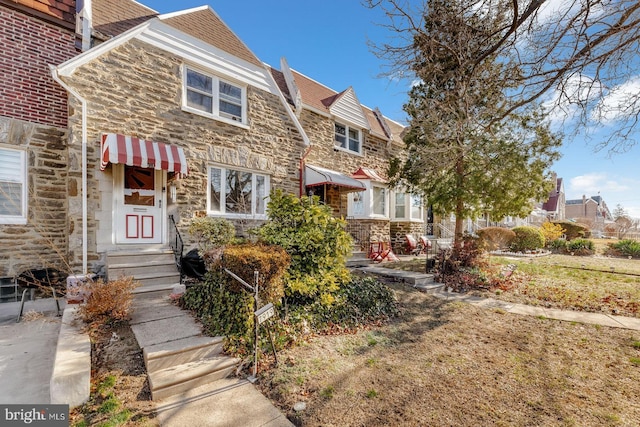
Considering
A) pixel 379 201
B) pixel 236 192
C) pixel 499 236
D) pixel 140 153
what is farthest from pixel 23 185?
pixel 499 236

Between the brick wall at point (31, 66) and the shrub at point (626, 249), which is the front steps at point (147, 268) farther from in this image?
the shrub at point (626, 249)

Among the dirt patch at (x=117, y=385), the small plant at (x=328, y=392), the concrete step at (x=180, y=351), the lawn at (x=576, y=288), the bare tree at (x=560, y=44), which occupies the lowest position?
the lawn at (x=576, y=288)

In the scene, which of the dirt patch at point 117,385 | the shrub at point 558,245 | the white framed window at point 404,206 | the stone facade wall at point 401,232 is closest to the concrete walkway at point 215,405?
the dirt patch at point 117,385

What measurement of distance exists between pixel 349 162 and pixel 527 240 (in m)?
12.3

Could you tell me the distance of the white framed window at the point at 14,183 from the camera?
7.13m

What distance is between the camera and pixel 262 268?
14.3 ft

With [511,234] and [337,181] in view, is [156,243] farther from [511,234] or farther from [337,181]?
[511,234]

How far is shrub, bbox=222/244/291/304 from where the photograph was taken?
4.34 metres

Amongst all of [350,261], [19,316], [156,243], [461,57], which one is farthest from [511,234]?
[19,316]

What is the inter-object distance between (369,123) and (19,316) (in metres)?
14.8

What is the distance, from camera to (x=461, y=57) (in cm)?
662

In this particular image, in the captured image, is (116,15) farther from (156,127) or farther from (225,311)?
(225,311)

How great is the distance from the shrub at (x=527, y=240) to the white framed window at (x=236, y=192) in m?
16.0

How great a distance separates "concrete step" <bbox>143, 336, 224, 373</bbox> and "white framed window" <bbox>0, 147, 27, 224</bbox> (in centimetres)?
640
